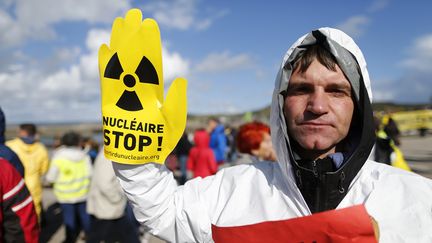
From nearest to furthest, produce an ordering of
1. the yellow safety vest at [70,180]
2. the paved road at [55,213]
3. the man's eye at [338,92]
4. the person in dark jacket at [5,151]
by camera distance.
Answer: the man's eye at [338,92] < the person in dark jacket at [5,151] < the yellow safety vest at [70,180] < the paved road at [55,213]

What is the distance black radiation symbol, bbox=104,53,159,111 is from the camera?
1163 mm

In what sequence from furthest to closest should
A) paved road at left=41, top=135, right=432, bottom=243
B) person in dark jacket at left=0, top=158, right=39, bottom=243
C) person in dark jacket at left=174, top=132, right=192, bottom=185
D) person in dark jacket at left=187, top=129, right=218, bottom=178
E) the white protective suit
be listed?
person in dark jacket at left=174, top=132, right=192, bottom=185 → person in dark jacket at left=187, top=129, right=218, bottom=178 → paved road at left=41, top=135, right=432, bottom=243 → person in dark jacket at left=0, top=158, right=39, bottom=243 → the white protective suit

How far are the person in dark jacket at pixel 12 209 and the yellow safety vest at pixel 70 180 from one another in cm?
245

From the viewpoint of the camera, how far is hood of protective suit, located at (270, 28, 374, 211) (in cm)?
117

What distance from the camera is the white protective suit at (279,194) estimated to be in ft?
3.66

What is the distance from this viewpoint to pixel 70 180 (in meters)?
4.39

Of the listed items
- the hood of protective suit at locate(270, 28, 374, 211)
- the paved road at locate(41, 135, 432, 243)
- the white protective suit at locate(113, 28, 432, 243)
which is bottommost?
the paved road at locate(41, 135, 432, 243)

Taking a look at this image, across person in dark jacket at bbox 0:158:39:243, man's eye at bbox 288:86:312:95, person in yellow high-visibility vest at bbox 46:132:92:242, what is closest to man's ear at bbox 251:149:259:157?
man's eye at bbox 288:86:312:95

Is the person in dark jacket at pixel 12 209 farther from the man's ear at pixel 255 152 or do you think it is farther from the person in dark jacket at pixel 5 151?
the man's ear at pixel 255 152

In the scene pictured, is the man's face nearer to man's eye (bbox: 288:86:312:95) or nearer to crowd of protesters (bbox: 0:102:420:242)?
man's eye (bbox: 288:86:312:95)

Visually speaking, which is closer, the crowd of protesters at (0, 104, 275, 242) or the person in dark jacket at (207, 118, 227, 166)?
the crowd of protesters at (0, 104, 275, 242)

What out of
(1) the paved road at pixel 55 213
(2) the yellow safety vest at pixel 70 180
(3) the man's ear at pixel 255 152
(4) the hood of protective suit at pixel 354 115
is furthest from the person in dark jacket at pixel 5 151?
(1) the paved road at pixel 55 213

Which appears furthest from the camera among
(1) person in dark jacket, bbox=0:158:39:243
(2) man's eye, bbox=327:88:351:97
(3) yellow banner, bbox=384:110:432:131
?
(3) yellow banner, bbox=384:110:432:131

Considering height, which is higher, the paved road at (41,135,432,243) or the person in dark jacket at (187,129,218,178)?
the person in dark jacket at (187,129,218,178)
